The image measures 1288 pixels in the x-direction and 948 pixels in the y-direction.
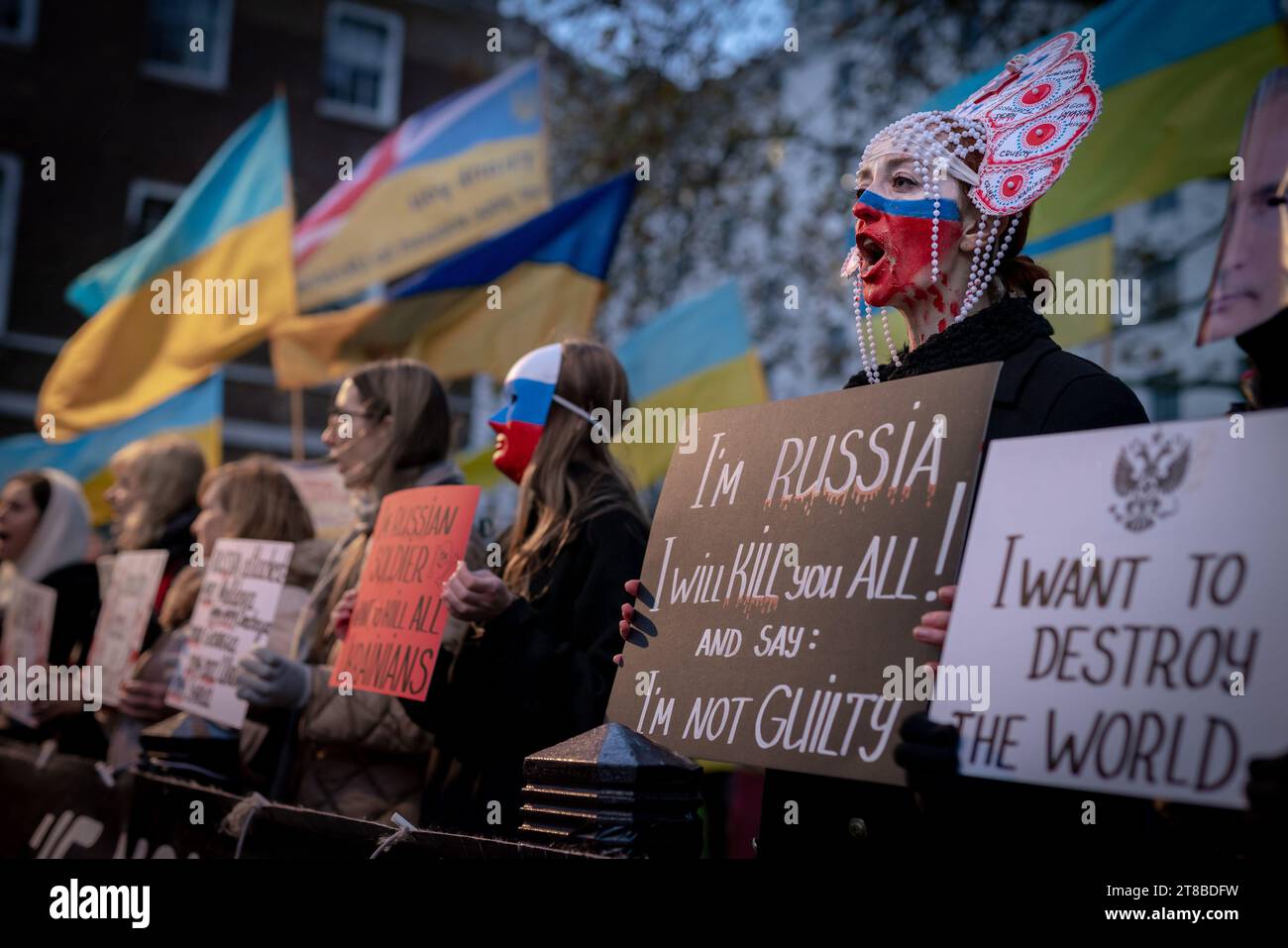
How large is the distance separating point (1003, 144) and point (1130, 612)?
126cm

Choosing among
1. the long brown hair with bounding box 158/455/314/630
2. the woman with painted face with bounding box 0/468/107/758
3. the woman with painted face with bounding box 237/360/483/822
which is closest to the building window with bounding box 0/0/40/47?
the woman with painted face with bounding box 0/468/107/758

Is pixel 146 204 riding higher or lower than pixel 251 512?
higher

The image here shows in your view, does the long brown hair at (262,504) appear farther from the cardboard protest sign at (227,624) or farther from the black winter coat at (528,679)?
the black winter coat at (528,679)

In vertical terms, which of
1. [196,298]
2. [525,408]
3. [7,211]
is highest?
[7,211]

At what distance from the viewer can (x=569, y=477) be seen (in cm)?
400

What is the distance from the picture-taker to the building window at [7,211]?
20688 mm

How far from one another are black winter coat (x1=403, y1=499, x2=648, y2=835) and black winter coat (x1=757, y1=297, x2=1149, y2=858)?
97 cm

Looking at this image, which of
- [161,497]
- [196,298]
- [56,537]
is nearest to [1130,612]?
[161,497]

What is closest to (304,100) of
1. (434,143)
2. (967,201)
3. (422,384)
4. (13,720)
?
(434,143)

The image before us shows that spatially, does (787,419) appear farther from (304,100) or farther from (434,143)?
(304,100)

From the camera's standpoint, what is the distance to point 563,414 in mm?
4086

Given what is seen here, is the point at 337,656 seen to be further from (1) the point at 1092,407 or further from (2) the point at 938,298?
(1) the point at 1092,407

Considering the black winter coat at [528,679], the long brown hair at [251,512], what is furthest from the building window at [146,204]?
the black winter coat at [528,679]

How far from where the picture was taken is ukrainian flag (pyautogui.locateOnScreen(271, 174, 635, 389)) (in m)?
8.45
